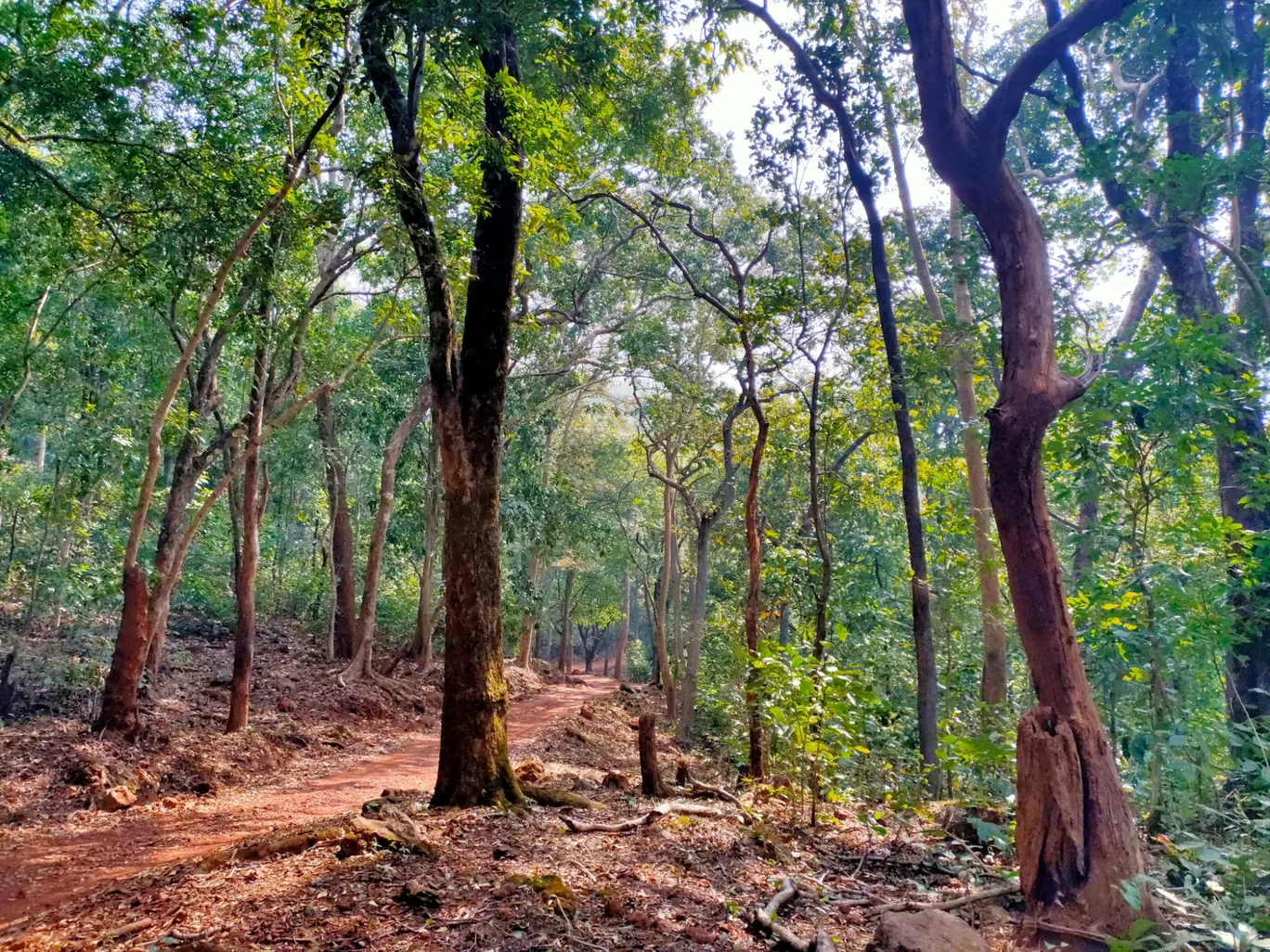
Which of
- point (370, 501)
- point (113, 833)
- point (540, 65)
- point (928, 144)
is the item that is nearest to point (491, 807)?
point (113, 833)

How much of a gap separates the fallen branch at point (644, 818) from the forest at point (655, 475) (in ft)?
0.31

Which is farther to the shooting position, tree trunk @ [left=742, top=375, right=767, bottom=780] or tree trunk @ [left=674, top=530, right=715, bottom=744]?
tree trunk @ [left=674, top=530, right=715, bottom=744]

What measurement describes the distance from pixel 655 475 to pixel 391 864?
11961 mm

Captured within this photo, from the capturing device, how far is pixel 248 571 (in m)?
10.2

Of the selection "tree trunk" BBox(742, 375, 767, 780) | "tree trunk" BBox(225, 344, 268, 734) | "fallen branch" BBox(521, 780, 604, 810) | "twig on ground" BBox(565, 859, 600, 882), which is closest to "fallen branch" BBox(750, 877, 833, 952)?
"twig on ground" BBox(565, 859, 600, 882)

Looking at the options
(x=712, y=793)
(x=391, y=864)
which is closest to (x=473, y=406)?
(x=391, y=864)

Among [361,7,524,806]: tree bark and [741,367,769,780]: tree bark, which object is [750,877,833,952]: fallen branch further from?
[741,367,769,780]: tree bark

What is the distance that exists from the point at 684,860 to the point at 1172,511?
11197 mm

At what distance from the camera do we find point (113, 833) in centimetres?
684

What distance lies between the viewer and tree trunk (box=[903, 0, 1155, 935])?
405cm

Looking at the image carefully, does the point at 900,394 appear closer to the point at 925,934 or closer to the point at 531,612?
the point at 925,934

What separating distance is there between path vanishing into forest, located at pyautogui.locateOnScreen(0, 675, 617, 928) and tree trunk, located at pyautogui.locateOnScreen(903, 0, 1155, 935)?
237 inches

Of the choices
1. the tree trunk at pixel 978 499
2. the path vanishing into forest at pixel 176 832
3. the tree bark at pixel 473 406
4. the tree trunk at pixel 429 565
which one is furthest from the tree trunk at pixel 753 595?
the tree trunk at pixel 429 565

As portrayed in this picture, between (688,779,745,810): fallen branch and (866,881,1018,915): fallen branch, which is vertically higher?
(866,881,1018,915): fallen branch
